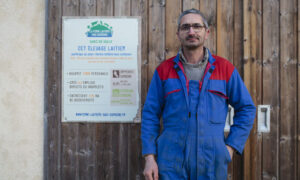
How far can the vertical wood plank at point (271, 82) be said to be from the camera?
255 cm

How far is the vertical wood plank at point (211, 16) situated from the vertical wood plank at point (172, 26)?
26 centimetres

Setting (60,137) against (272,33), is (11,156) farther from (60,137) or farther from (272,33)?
(272,33)

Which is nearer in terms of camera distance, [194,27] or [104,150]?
[194,27]

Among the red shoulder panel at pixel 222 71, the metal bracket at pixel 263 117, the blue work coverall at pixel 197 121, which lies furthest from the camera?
the metal bracket at pixel 263 117

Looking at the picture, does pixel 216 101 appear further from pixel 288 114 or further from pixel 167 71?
pixel 288 114

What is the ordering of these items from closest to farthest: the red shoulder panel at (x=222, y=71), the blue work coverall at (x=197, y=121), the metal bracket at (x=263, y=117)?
the blue work coverall at (x=197, y=121) → the red shoulder panel at (x=222, y=71) → the metal bracket at (x=263, y=117)

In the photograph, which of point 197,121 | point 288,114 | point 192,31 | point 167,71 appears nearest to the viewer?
A: point 197,121

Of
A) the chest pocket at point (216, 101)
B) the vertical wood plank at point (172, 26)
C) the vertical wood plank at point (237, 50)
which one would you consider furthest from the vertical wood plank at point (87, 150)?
the vertical wood plank at point (237, 50)

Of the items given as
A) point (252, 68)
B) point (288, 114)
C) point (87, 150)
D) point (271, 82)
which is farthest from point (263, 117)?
point (87, 150)

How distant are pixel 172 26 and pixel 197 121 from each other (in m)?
1.22

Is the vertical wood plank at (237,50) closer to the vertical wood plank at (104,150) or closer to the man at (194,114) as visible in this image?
the man at (194,114)

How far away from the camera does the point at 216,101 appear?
186cm

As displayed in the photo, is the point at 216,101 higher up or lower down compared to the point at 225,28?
lower down

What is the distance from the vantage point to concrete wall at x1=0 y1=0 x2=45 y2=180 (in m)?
2.64
